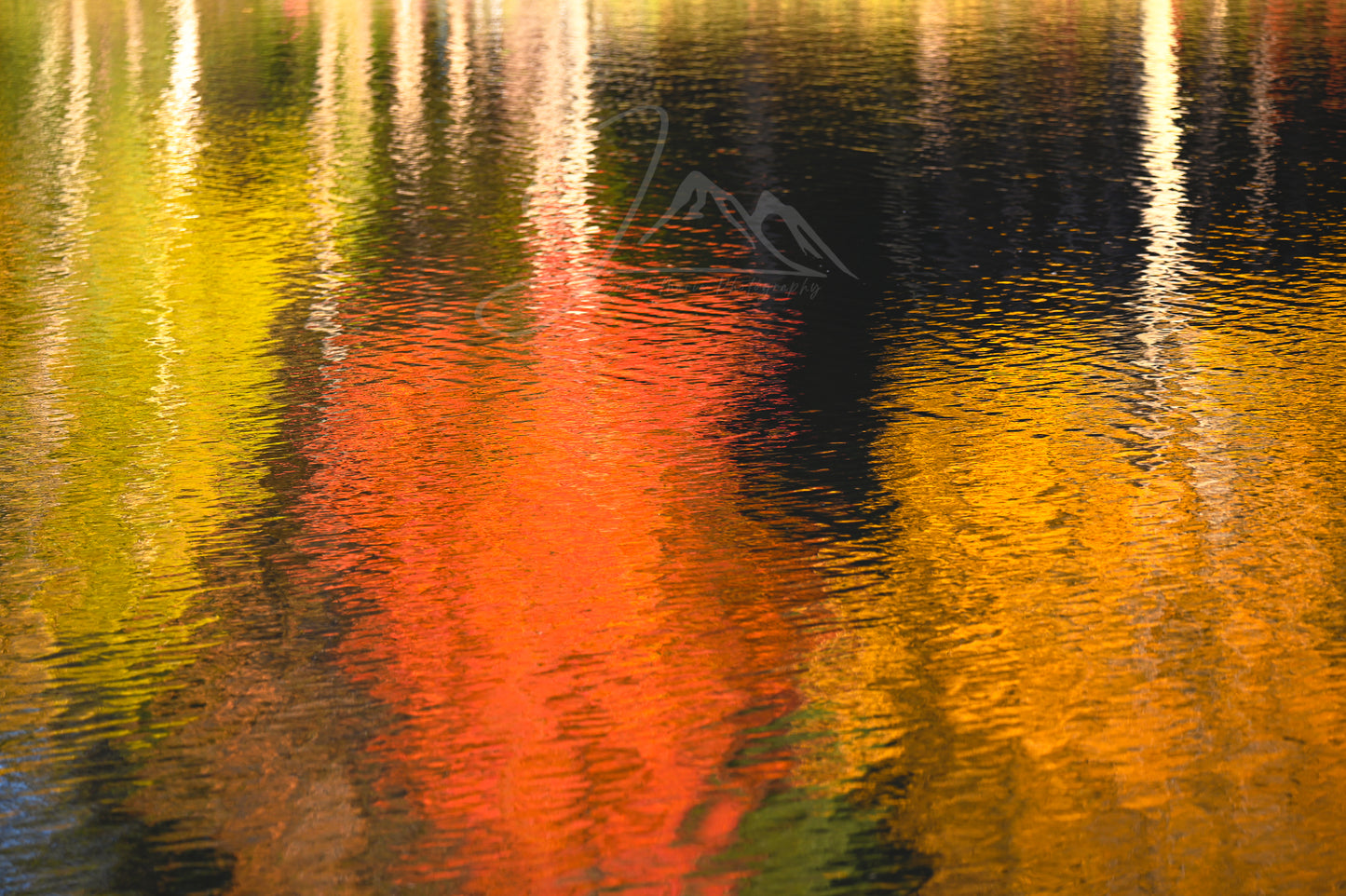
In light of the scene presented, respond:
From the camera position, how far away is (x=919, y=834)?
3.18 metres

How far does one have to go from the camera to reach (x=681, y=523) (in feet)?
15.8

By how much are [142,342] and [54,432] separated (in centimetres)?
125

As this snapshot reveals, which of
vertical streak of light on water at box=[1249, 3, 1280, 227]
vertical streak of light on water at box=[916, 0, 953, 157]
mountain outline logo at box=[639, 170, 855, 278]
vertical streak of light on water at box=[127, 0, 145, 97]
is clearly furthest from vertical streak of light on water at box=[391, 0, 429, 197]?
vertical streak of light on water at box=[1249, 3, 1280, 227]

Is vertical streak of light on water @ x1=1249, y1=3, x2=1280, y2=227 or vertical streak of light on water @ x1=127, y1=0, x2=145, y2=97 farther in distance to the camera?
vertical streak of light on water @ x1=127, y1=0, x2=145, y2=97

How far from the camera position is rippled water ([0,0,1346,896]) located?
3.26 meters

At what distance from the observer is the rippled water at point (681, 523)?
10.7 ft

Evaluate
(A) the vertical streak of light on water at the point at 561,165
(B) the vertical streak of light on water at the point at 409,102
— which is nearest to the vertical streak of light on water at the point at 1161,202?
(A) the vertical streak of light on water at the point at 561,165

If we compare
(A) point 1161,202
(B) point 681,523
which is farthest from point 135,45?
(B) point 681,523

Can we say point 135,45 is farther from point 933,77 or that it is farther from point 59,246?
point 59,246

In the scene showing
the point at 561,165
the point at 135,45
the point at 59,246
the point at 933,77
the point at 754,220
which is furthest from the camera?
the point at 135,45

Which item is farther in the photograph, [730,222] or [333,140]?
[333,140]

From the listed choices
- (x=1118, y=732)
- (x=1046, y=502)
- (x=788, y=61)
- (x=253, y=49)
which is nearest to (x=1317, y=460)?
(x=1046, y=502)

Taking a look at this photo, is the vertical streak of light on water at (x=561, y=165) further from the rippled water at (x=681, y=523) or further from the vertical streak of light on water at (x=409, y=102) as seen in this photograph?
the vertical streak of light on water at (x=409, y=102)

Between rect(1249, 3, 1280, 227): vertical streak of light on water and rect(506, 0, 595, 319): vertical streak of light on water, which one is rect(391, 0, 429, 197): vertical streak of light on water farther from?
rect(1249, 3, 1280, 227): vertical streak of light on water
